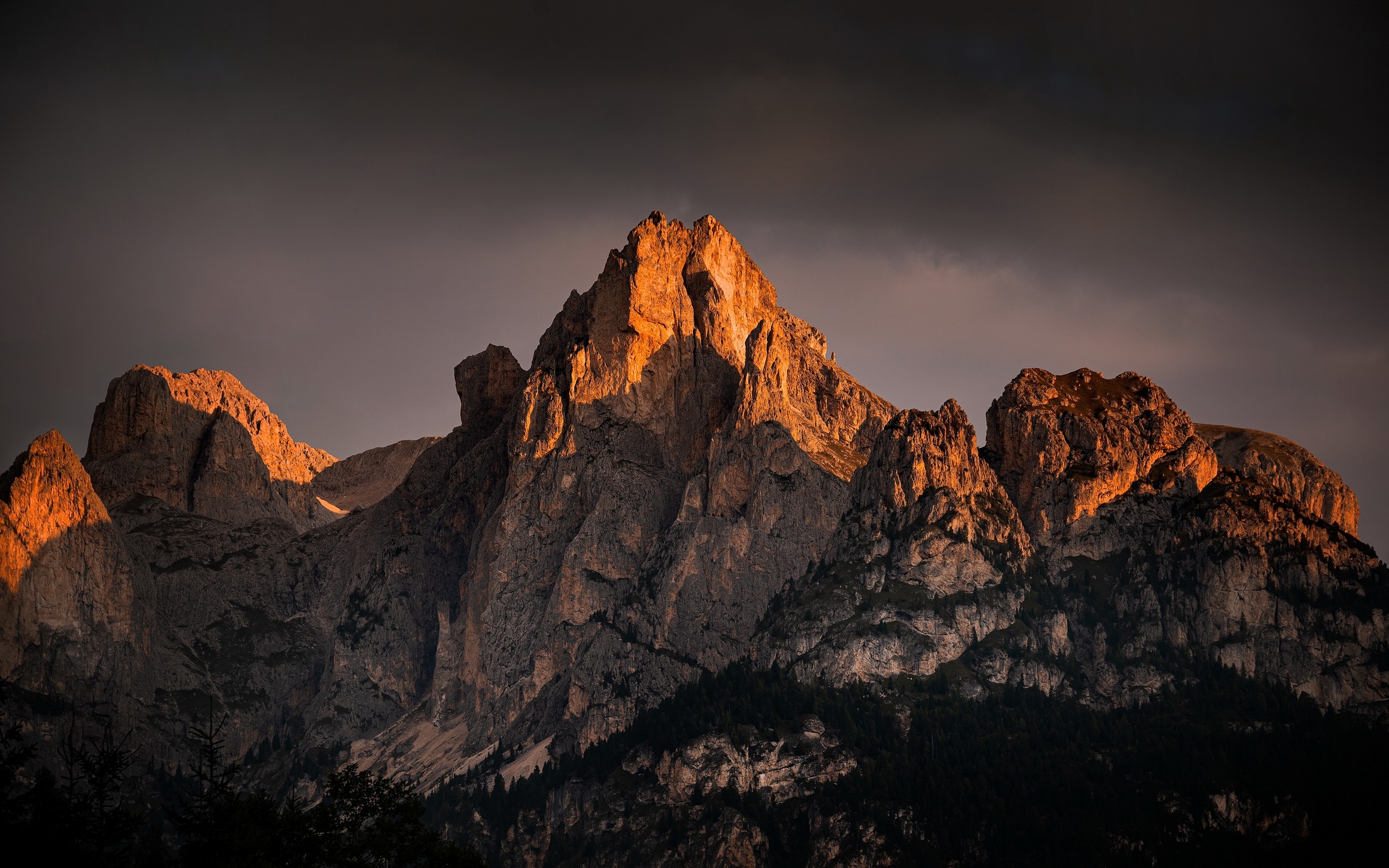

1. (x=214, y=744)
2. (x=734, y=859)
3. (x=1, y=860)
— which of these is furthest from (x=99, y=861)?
(x=734, y=859)

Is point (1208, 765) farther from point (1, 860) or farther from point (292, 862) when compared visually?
point (1, 860)

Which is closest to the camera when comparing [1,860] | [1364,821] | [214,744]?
[1,860]

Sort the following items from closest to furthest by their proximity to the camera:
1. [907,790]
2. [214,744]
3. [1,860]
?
[1,860]
[214,744]
[907,790]

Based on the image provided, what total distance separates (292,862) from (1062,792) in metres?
129

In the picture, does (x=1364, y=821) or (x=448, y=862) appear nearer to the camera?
(x=448, y=862)

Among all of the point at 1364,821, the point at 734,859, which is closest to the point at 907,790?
the point at 734,859

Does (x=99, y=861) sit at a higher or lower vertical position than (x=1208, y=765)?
lower

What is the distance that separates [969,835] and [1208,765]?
37511mm

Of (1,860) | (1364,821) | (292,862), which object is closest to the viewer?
(1,860)

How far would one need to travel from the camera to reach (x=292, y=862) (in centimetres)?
9850

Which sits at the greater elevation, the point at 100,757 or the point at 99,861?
the point at 100,757

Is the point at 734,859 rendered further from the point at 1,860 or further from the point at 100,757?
the point at 1,860

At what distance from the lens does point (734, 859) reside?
19462 centimetres

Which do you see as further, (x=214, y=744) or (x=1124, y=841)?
(x=1124, y=841)
